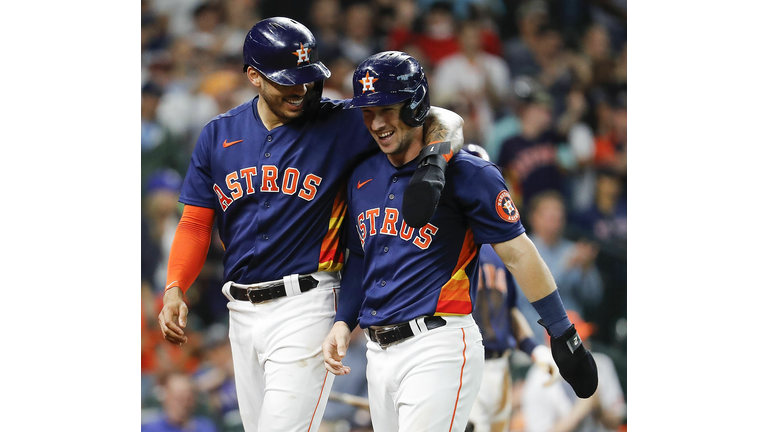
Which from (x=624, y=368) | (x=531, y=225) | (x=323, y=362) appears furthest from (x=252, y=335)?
(x=624, y=368)

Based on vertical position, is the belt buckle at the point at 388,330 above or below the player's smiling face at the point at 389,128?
below

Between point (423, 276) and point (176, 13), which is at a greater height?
point (423, 276)

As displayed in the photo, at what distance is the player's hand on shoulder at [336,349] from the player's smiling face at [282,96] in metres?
0.85

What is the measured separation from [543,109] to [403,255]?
4.24m

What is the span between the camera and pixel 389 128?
94.7 inches

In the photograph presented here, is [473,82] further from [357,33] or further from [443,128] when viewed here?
[443,128]

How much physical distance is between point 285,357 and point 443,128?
1.04 m

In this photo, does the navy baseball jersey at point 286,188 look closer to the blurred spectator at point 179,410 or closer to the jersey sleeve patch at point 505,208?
the jersey sleeve patch at point 505,208

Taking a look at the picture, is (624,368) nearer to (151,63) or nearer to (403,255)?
(403,255)

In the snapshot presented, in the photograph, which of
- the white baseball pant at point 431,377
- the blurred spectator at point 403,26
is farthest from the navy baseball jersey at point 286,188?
the blurred spectator at point 403,26

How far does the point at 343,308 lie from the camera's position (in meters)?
2.61

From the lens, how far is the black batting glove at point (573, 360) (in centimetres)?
247

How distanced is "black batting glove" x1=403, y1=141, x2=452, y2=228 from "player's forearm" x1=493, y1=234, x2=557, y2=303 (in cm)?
31

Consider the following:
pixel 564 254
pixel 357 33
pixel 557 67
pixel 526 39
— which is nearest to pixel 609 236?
pixel 564 254
